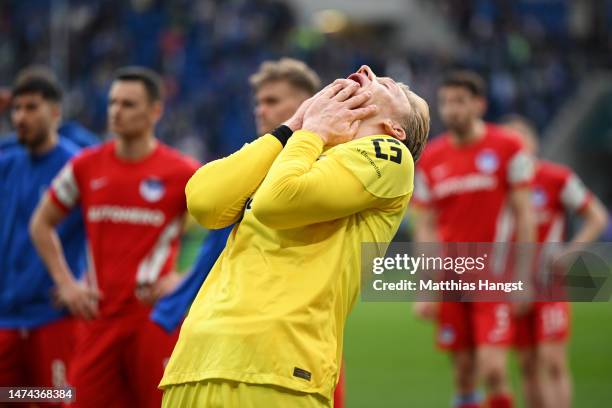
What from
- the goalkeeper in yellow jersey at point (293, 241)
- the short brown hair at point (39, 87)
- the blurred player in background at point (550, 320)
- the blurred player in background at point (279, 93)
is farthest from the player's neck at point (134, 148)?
the blurred player in background at point (550, 320)

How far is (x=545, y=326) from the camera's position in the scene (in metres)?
7.86

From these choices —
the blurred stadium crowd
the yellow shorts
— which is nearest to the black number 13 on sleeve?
the yellow shorts

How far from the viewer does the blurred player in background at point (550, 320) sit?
7.73m

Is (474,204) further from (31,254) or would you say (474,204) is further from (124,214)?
(31,254)

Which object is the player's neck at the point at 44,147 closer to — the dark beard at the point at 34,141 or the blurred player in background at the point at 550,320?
the dark beard at the point at 34,141

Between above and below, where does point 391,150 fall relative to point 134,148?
below

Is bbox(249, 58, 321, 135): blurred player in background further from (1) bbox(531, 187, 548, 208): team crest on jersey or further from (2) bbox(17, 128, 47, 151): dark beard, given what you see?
(1) bbox(531, 187, 548, 208): team crest on jersey

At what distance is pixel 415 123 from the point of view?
3439mm

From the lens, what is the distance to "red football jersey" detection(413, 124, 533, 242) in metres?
7.55

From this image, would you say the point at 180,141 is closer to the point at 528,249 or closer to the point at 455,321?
the point at 455,321

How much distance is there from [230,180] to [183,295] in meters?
2.21

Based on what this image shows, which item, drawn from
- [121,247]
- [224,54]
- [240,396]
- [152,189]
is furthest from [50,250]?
[224,54]

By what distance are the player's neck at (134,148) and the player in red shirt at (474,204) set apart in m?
2.67

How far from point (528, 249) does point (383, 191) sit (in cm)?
321
